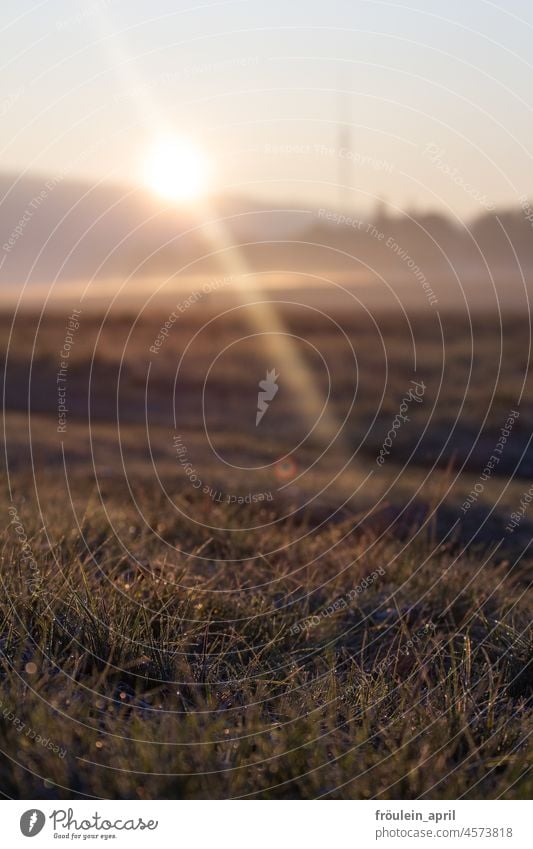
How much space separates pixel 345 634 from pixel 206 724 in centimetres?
129

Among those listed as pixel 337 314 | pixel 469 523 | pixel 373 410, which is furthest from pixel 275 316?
pixel 469 523

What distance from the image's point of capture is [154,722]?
3314 millimetres

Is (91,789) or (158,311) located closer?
(91,789)

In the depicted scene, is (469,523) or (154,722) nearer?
(154,722)

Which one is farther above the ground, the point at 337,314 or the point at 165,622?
the point at 337,314

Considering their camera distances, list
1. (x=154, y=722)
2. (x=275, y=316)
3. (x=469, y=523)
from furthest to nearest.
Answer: (x=275, y=316) < (x=469, y=523) < (x=154, y=722)

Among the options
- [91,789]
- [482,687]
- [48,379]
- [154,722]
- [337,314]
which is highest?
[337,314]

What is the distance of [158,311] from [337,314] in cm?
664

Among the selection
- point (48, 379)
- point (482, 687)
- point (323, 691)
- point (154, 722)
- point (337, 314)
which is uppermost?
point (337, 314)

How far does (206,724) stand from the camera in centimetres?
328

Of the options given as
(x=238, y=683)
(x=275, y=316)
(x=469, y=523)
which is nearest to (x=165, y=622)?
(x=238, y=683)
